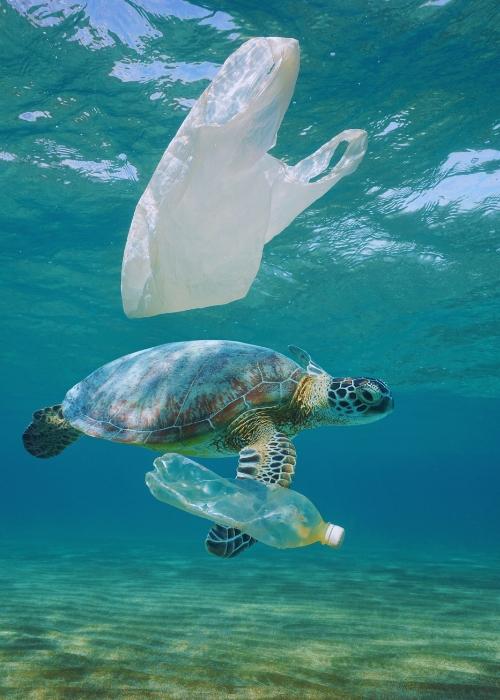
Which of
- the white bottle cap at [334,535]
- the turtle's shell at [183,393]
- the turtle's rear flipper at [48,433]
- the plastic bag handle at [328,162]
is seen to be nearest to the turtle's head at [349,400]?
the turtle's shell at [183,393]

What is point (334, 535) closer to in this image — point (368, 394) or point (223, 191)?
point (368, 394)

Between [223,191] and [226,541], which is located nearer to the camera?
[226,541]

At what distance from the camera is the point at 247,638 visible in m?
4.46

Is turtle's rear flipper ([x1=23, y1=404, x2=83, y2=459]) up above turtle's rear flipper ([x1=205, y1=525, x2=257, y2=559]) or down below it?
above

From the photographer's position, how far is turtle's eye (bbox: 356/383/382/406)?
3.61 m

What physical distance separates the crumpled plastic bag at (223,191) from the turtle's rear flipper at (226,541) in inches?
62.2

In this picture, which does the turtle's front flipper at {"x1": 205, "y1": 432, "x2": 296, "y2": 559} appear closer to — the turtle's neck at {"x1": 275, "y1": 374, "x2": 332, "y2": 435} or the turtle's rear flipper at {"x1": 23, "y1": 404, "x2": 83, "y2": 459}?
the turtle's neck at {"x1": 275, "y1": 374, "x2": 332, "y2": 435}

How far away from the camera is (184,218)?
2.78m

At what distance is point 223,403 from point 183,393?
1.24 ft

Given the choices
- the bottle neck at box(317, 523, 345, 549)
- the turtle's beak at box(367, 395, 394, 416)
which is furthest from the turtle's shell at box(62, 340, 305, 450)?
the bottle neck at box(317, 523, 345, 549)

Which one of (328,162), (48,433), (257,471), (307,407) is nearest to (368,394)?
(307,407)

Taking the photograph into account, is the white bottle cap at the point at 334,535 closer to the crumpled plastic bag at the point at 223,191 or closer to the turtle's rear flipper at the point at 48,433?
the crumpled plastic bag at the point at 223,191

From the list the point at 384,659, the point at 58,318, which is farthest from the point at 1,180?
the point at 384,659

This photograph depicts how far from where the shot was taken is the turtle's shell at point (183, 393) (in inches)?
144
